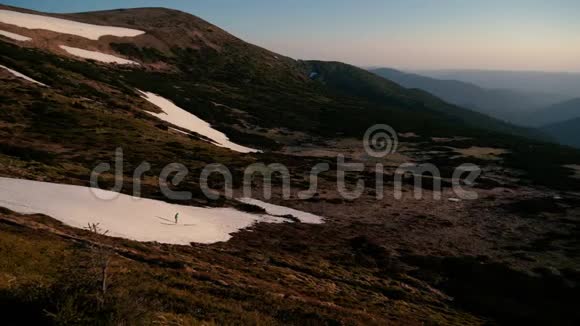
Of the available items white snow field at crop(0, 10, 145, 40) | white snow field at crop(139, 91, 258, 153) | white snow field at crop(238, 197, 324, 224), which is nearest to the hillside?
white snow field at crop(238, 197, 324, 224)

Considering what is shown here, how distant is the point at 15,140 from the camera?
53.5 m

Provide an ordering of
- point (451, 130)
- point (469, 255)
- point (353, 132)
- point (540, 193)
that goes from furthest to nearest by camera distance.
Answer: point (451, 130) → point (353, 132) → point (540, 193) → point (469, 255)

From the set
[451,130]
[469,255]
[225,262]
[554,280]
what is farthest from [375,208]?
[451,130]

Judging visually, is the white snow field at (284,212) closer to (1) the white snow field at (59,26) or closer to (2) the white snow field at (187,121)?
(2) the white snow field at (187,121)

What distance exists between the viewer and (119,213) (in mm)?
34312

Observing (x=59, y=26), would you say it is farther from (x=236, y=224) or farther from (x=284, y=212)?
(x=236, y=224)

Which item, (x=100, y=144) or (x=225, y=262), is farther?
(x=100, y=144)

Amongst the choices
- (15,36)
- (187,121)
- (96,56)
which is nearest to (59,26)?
(96,56)

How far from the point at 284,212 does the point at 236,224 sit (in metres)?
9.94

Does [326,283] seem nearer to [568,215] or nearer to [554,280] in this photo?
[554,280]

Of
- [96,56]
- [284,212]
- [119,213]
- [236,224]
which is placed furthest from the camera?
[96,56]

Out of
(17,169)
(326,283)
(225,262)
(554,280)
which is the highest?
(17,169)

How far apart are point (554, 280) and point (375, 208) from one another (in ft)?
73.4

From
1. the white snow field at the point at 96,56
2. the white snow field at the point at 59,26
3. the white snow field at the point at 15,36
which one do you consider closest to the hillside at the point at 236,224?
the white snow field at the point at 15,36
